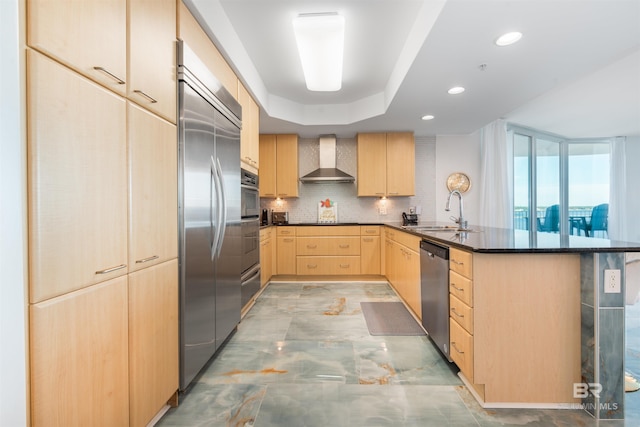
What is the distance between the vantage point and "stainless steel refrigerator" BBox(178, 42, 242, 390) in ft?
5.95

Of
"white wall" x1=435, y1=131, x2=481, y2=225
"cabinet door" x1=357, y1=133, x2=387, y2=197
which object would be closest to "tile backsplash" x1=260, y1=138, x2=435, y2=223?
"white wall" x1=435, y1=131, x2=481, y2=225

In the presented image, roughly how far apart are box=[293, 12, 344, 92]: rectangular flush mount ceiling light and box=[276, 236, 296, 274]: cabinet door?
2.44 meters

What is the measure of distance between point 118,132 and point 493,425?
222 cm

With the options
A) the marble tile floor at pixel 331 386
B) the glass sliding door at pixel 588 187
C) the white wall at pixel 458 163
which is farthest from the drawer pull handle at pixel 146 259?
the glass sliding door at pixel 588 187

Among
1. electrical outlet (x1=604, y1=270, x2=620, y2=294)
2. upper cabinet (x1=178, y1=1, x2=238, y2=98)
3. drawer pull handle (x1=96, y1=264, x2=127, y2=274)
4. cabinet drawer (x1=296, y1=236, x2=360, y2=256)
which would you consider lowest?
cabinet drawer (x1=296, y1=236, x2=360, y2=256)

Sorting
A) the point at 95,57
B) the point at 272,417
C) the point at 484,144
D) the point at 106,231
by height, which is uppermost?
the point at 484,144

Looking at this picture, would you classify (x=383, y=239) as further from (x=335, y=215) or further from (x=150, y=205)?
(x=150, y=205)

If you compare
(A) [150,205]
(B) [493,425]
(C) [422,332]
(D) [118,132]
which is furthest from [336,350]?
(D) [118,132]

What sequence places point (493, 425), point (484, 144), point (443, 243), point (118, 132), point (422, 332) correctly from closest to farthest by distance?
point (118, 132), point (493, 425), point (443, 243), point (422, 332), point (484, 144)

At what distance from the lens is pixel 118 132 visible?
50.2 inches

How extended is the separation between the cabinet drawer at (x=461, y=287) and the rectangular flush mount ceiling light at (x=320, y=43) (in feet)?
6.47

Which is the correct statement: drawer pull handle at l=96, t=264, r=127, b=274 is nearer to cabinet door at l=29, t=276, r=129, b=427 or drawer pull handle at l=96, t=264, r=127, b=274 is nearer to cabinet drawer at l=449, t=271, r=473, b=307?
cabinet door at l=29, t=276, r=129, b=427

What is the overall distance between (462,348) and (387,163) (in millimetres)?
3527

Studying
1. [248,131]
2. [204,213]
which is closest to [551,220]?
[248,131]
